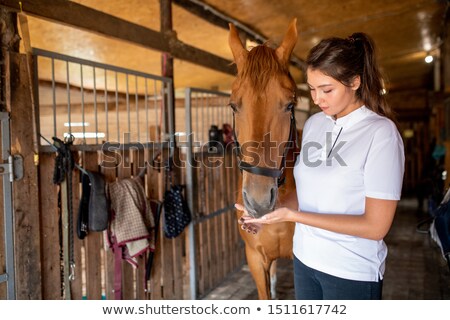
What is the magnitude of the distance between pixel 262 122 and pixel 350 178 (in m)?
0.39

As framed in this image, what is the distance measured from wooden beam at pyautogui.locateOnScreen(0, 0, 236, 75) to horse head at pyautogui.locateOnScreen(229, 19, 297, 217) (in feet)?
0.92

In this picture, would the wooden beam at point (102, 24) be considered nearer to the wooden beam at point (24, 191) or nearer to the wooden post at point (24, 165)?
the wooden post at point (24, 165)

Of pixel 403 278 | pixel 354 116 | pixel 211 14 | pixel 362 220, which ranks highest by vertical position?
pixel 211 14

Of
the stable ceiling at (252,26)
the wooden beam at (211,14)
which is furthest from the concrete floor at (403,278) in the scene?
the wooden beam at (211,14)

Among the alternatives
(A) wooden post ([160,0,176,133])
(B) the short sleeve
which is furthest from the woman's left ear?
(A) wooden post ([160,0,176,133])

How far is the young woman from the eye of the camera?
3.13 feet

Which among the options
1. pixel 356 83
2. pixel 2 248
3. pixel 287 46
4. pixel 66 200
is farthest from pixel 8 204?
pixel 356 83

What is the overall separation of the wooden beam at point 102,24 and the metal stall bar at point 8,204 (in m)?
0.51

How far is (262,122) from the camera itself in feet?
4.19

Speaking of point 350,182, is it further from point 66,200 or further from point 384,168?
point 66,200

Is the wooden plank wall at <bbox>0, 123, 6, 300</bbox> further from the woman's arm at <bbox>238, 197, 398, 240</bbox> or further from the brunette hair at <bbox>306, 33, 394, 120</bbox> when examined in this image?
the brunette hair at <bbox>306, 33, 394, 120</bbox>

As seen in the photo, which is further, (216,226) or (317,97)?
(216,226)
